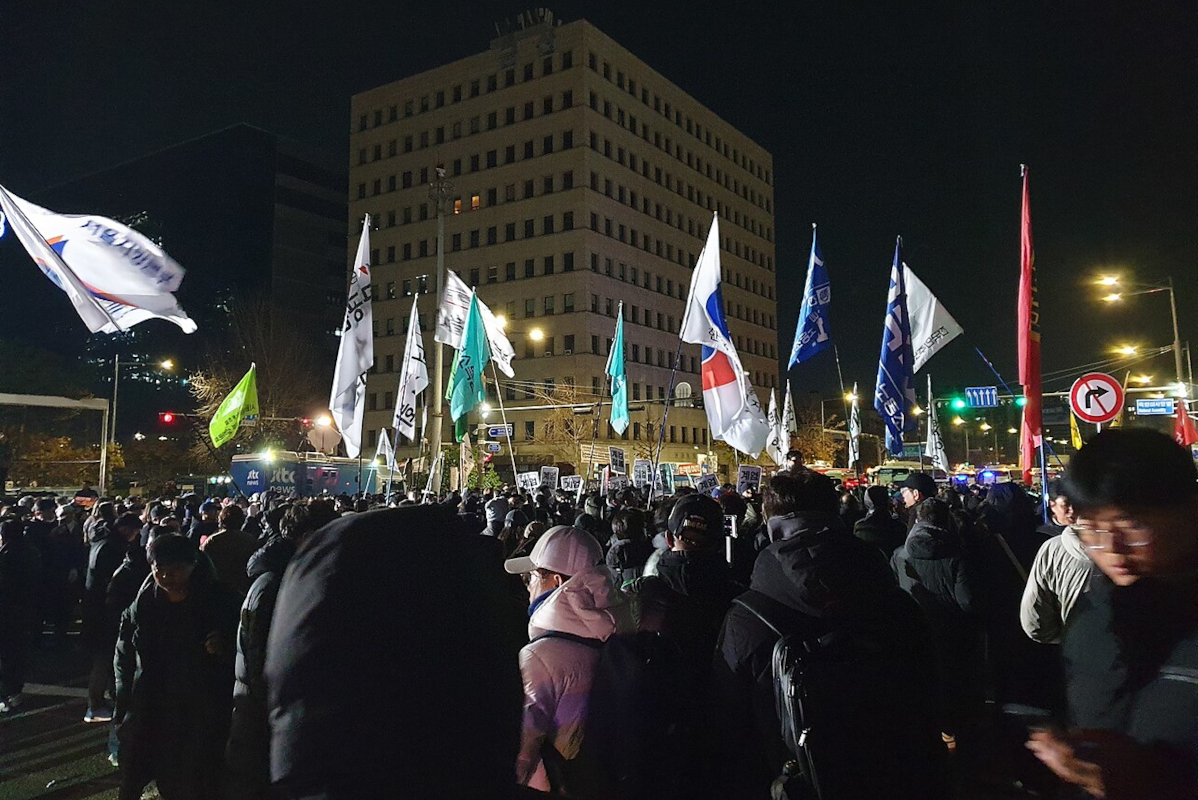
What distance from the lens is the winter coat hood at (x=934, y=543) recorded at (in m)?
6.20

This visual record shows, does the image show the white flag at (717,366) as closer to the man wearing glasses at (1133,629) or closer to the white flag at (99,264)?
the white flag at (99,264)

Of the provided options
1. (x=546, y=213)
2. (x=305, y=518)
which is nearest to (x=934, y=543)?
(x=305, y=518)

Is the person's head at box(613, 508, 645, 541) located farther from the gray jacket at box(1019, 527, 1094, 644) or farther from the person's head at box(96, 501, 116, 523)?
the person's head at box(96, 501, 116, 523)

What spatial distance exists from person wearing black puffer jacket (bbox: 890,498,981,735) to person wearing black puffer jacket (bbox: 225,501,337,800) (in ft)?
14.2

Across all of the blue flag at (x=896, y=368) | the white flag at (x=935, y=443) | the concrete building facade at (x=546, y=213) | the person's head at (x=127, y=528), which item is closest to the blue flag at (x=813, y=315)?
the blue flag at (x=896, y=368)

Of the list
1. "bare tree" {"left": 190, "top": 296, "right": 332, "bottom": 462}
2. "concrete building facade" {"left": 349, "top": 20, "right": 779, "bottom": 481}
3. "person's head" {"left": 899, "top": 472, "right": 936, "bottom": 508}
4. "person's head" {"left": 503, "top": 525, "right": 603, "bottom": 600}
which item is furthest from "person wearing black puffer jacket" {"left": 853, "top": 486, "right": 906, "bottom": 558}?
"concrete building facade" {"left": 349, "top": 20, "right": 779, "bottom": 481}

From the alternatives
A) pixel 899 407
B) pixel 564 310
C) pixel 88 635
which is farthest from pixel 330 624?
pixel 564 310

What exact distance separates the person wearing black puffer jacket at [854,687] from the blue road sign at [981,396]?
25.2 m

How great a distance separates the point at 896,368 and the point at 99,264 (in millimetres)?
11552

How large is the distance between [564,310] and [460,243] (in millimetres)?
11907

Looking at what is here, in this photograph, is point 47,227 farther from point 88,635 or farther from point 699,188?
point 699,188

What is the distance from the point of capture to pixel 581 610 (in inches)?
133

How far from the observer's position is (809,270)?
52.0ft

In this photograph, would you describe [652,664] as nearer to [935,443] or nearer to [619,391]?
[619,391]
